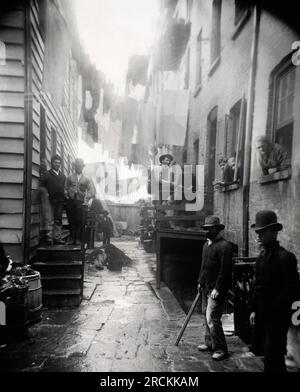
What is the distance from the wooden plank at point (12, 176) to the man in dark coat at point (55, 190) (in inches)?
40.2

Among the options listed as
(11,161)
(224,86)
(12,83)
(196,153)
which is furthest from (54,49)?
(196,153)

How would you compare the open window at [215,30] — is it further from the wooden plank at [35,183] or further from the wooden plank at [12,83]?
the wooden plank at [35,183]

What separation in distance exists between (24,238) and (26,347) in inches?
92.5

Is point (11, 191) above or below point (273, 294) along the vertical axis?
above

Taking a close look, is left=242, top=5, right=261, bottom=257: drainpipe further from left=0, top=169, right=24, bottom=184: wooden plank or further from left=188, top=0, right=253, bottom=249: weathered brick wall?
left=0, top=169, right=24, bottom=184: wooden plank

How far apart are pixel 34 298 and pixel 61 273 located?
1.49 metres

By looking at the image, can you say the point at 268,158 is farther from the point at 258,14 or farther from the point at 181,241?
the point at 181,241

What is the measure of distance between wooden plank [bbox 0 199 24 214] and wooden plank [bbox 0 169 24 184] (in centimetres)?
39

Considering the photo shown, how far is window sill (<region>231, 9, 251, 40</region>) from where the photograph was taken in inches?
280

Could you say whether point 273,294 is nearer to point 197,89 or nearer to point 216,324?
point 216,324

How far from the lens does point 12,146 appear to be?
6703 mm

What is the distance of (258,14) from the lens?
6543 millimetres

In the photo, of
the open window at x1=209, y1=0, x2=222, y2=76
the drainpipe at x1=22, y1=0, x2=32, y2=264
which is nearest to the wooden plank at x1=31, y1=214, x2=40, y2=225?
the drainpipe at x1=22, y1=0, x2=32, y2=264
